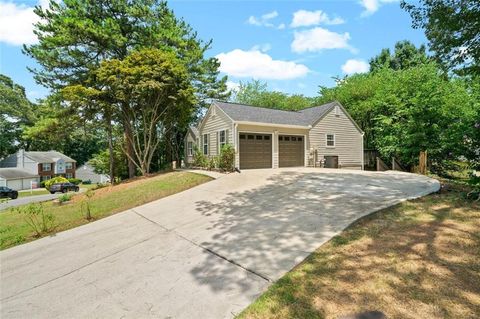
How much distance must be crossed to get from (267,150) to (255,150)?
2.87 ft

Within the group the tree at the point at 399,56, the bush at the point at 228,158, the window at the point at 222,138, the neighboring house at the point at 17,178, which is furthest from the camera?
the neighboring house at the point at 17,178

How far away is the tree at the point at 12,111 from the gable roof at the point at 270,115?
123ft

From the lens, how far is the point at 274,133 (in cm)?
1579

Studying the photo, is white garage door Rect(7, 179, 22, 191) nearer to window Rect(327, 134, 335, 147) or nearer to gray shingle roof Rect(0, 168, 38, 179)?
gray shingle roof Rect(0, 168, 38, 179)

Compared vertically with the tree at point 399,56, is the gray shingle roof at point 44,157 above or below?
below

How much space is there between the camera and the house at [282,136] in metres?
15.1

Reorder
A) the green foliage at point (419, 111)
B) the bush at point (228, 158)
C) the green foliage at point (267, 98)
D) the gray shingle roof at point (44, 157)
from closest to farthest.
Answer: the bush at point (228, 158) < the green foliage at point (419, 111) < the green foliage at point (267, 98) < the gray shingle roof at point (44, 157)

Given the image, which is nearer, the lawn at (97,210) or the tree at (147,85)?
the lawn at (97,210)

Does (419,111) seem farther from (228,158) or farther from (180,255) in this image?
(180,255)

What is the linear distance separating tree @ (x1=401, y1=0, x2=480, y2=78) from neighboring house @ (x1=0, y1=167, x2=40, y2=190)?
49.5 metres

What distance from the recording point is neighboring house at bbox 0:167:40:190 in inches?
1472

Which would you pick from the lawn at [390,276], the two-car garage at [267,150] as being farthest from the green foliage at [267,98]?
the lawn at [390,276]

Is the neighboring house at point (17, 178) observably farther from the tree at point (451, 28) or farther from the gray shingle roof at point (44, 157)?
the tree at point (451, 28)

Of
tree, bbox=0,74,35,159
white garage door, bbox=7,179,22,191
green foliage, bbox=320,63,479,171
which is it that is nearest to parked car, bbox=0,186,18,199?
white garage door, bbox=7,179,22,191
